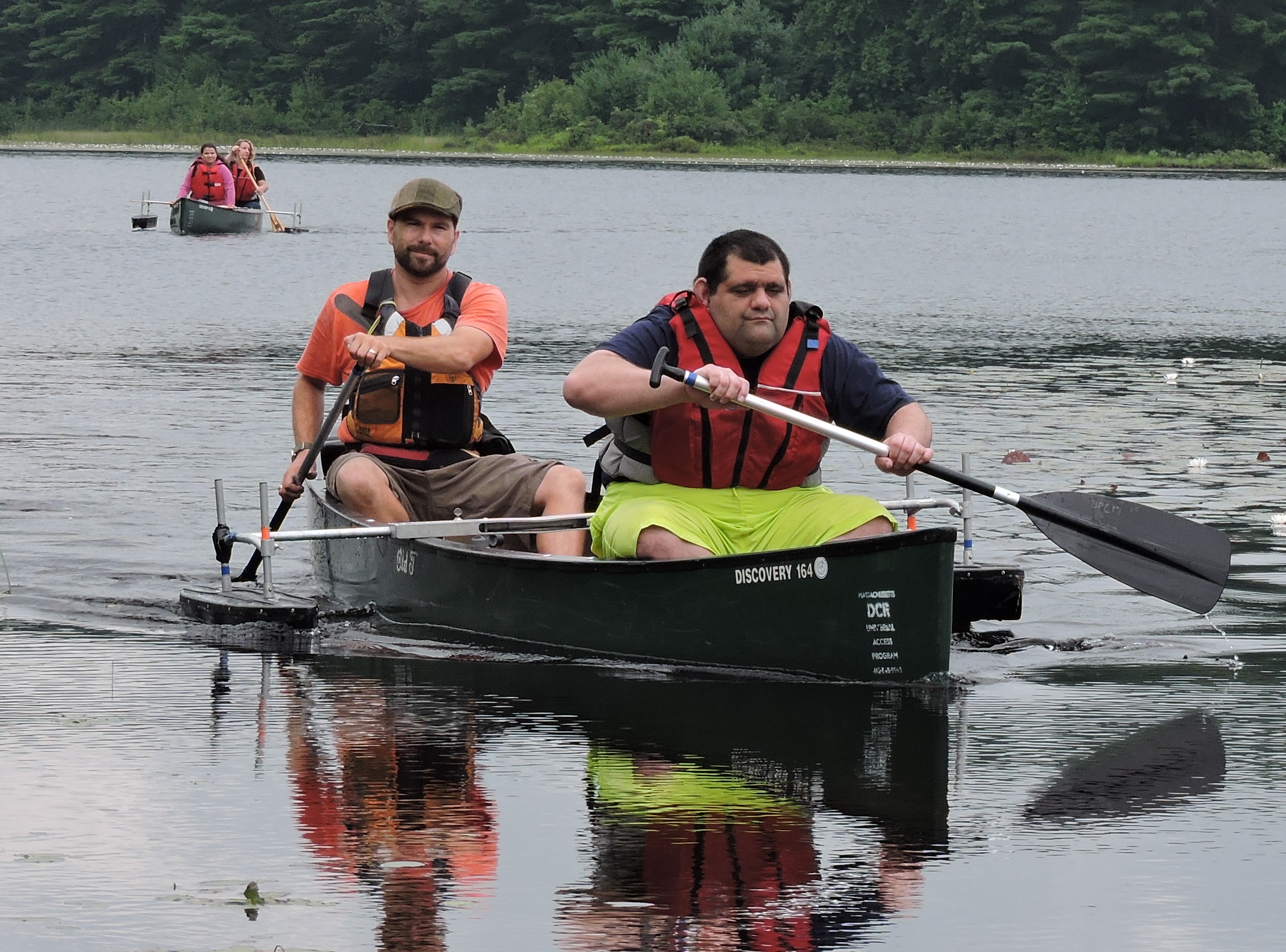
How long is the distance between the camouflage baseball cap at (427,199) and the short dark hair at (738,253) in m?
1.36

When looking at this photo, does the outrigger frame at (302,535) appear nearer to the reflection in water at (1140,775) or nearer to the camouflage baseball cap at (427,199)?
the camouflage baseball cap at (427,199)

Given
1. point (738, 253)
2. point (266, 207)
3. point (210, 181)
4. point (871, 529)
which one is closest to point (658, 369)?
point (738, 253)

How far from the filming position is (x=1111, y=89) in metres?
73.5

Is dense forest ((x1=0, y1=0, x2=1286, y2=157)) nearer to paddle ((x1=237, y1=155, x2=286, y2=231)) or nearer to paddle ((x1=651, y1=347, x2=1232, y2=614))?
paddle ((x1=237, y1=155, x2=286, y2=231))

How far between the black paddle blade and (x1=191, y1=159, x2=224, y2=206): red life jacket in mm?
27144

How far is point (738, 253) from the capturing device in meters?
6.69

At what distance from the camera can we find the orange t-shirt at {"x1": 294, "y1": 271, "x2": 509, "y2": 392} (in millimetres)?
8031

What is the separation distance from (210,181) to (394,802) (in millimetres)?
29311

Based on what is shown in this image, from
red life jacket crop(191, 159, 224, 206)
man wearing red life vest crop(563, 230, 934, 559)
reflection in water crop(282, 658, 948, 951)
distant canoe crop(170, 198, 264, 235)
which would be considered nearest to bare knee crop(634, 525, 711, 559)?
man wearing red life vest crop(563, 230, 934, 559)

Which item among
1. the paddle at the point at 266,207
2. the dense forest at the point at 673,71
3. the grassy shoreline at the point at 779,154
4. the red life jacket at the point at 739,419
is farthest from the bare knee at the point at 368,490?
the grassy shoreline at the point at 779,154

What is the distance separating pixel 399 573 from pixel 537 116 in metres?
71.9

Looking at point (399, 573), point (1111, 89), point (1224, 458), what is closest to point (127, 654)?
point (399, 573)

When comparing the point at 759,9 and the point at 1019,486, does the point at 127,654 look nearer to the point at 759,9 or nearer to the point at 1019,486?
the point at 1019,486

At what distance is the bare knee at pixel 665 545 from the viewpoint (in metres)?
6.99
